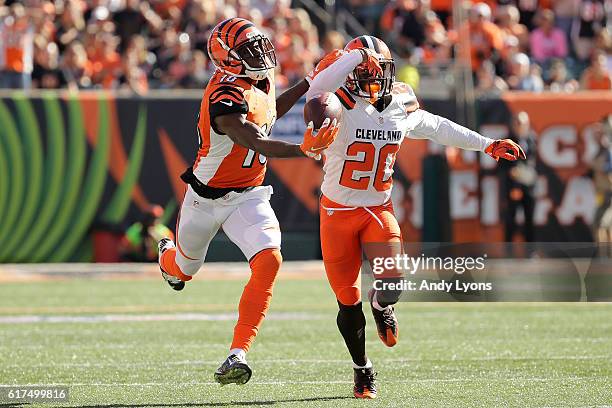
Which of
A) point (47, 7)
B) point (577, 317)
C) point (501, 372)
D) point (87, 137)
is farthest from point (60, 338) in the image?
point (47, 7)

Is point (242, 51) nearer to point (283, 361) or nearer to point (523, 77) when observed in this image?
point (283, 361)

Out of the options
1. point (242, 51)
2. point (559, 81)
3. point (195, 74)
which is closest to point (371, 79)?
point (242, 51)

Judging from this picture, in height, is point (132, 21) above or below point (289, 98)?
above

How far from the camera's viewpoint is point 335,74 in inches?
240

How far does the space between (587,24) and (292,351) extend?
33.8ft

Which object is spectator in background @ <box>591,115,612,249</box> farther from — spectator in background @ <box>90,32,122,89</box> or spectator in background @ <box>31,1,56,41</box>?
spectator in background @ <box>31,1,56,41</box>

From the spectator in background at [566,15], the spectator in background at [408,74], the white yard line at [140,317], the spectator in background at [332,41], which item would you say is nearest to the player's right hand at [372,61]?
the white yard line at [140,317]

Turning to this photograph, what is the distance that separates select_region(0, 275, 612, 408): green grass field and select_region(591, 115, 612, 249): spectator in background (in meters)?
4.02


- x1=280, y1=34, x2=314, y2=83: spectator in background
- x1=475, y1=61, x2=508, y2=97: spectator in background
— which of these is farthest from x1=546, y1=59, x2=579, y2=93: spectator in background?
x1=280, y1=34, x2=314, y2=83: spectator in background

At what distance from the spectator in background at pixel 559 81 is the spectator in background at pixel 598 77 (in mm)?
158

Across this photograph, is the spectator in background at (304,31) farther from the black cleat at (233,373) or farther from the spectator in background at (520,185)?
the black cleat at (233,373)

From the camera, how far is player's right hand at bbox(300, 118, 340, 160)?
5609 mm

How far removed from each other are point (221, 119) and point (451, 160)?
8.61m

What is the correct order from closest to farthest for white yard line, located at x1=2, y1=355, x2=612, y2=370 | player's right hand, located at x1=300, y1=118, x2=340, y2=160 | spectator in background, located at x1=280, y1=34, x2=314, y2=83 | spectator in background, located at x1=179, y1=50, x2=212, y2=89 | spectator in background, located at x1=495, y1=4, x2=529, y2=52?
player's right hand, located at x1=300, y1=118, x2=340, y2=160 → white yard line, located at x1=2, y1=355, x2=612, y2=370 → spectator in background, located at x1=179, y1=50, x2=212, y2=89 → spectator in background, located at x1=280, y1=34, x2=314, y2=83 → spectator in background, located at x1=495, y1=4, x2=529, y2=52
